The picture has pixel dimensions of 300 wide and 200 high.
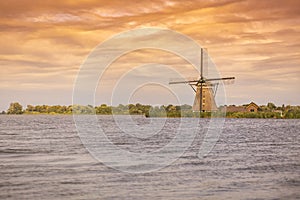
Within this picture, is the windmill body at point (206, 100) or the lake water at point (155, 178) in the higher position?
the windmill body at point (206, 100)

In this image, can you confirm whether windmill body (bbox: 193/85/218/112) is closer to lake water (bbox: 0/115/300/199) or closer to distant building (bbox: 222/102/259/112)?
distant building (bbox: 222/102/259/112)

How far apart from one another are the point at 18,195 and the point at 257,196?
361 inches

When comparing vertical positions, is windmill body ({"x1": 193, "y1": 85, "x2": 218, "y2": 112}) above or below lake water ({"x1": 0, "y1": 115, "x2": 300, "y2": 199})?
above

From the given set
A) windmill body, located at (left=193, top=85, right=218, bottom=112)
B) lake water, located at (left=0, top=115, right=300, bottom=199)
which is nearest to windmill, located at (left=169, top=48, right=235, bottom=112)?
windmill body, located at (left=193, top=85, right=218, bottom=112)

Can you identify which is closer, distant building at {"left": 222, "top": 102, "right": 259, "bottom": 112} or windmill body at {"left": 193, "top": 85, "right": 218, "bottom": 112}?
windmill body at {"left": 193, "top": 85, "right": 218, "bottom": 112}

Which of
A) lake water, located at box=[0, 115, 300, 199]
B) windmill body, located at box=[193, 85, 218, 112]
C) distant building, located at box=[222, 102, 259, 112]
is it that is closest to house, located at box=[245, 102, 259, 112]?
distant building, located at box=[222, 102, 259, 112]

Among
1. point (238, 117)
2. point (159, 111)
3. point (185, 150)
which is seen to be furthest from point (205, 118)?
point (185, 150)

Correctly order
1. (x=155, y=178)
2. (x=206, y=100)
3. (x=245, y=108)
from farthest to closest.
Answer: (x=245, y=108) < (x=206, y=100) < (x=155, y=178)

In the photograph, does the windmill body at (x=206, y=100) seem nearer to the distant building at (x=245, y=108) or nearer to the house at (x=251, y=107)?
the distant building at (x=245, y=108)

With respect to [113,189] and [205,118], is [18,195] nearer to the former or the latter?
[113,189]

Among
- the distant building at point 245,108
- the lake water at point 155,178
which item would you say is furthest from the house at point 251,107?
the lake water at point 155,178

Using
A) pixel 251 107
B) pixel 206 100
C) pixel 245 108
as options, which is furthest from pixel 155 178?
pixel 245 108

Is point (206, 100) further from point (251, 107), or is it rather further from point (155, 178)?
point (155, 178)

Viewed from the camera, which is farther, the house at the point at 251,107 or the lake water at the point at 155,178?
the house at the point at 251,107
